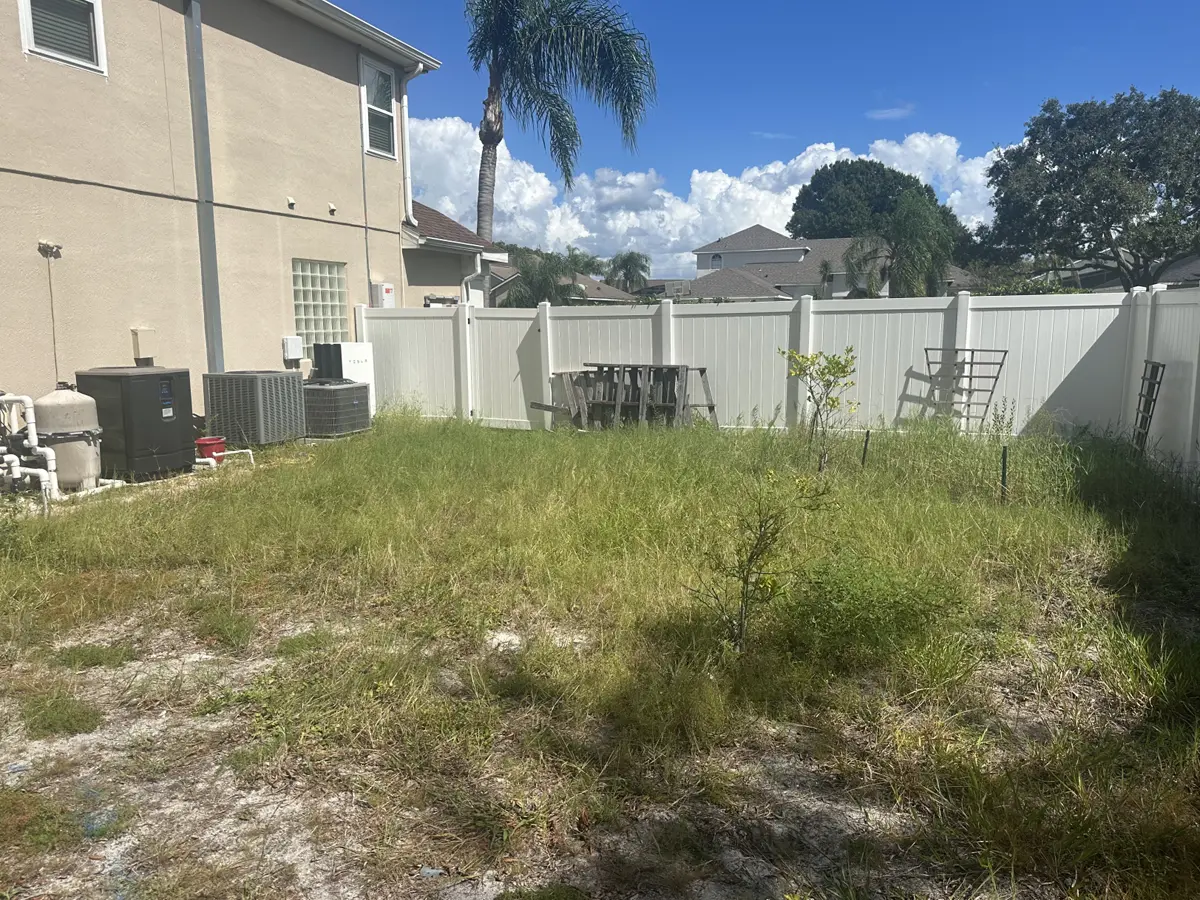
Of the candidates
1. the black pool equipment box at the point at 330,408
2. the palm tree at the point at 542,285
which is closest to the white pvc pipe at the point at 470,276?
the black pool equipment box at the point at 330,408

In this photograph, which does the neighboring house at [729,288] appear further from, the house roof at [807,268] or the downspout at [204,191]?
the downspout at [204,191]

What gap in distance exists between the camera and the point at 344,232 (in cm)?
1222

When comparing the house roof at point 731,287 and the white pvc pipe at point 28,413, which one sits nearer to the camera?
the white pvc pipe at point 28,413

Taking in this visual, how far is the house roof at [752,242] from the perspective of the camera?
56.7m

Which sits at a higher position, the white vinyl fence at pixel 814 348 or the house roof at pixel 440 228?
the house roof at pixel 440 228

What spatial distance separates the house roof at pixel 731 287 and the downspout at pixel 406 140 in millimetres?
26690

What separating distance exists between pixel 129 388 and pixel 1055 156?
130 ft

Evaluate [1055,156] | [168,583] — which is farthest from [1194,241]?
[168,583]

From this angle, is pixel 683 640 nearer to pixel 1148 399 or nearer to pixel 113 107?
pixel 1148 399

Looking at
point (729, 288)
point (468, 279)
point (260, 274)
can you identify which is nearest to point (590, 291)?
point (729, 288)

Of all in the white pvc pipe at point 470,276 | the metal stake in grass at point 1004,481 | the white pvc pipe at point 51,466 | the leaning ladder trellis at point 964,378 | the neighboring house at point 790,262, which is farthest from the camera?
the neighboring house at point 790,262

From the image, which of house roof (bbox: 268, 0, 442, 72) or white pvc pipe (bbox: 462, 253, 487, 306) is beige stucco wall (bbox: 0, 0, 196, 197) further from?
white pvc pipe (bbox: 462, 253, 487, 306)

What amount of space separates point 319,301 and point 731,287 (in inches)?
1242

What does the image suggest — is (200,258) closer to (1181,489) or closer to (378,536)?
(378,536)
